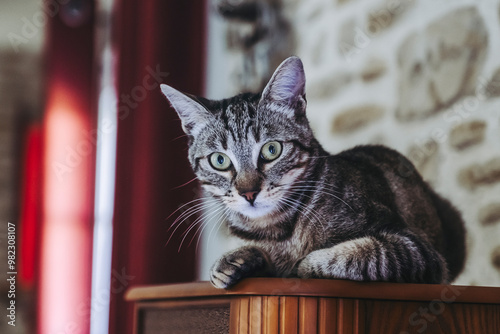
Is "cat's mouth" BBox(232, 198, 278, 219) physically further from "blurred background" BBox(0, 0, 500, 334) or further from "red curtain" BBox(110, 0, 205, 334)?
"red curtain" BBox(110, 0, 205, 334)

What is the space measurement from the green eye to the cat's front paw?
0.17 m

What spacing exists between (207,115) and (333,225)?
0.32m

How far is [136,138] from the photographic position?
184 centimetres

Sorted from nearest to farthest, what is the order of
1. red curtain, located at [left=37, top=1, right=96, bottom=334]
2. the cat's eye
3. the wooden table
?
the wooden table
the cat's eye
red curtain, located at [left=37, top=1, right=96, bottom=334]

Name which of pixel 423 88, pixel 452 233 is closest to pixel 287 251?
pixel 452 233

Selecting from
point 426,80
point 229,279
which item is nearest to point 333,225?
point 229,279

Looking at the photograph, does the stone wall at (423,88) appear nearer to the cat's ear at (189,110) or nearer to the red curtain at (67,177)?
the cat's ear at (189,110)

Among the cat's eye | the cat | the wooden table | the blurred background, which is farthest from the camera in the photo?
the blurred background

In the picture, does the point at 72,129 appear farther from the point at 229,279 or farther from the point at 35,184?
the point at 229,279

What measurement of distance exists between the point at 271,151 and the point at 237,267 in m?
0.23

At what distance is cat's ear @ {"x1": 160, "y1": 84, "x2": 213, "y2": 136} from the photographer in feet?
3.31

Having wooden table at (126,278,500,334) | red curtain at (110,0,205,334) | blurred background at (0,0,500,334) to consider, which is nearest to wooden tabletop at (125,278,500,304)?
wooden table at (126,278,500,334)

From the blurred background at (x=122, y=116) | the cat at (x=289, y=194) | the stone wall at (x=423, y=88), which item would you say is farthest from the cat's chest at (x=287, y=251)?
the blurred background at (x=122, y=116)

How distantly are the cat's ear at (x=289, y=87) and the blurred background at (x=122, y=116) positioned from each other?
0.55m
